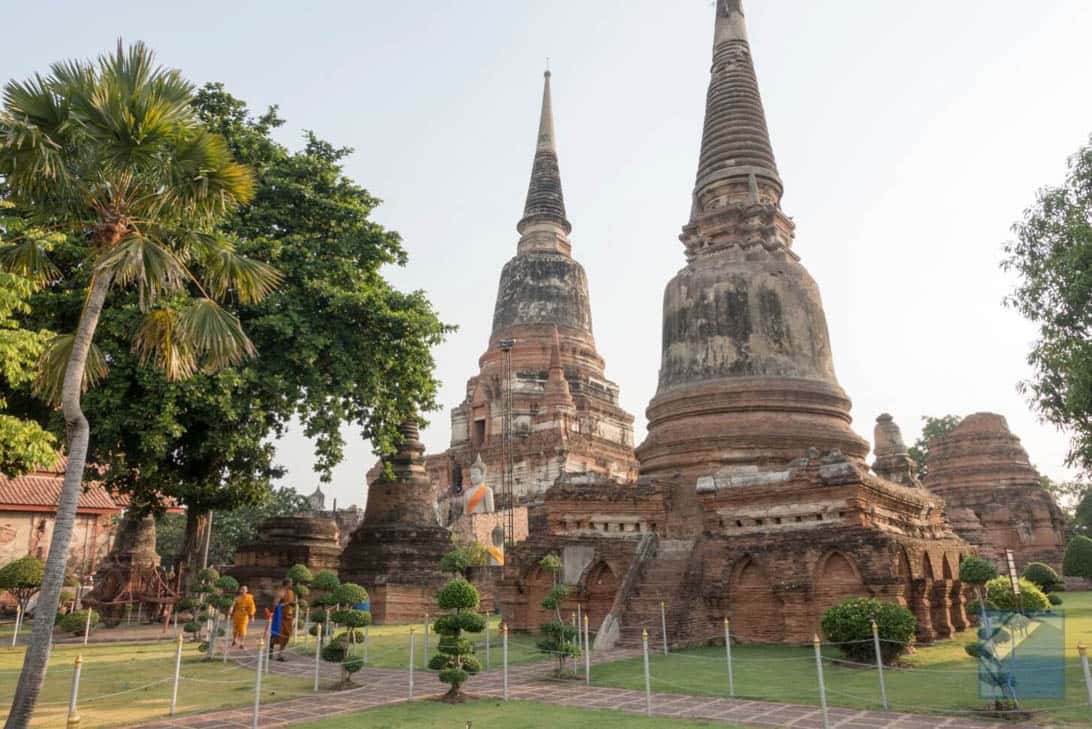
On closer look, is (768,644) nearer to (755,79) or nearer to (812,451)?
(812,451)

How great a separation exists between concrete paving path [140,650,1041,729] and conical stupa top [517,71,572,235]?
36.3 m

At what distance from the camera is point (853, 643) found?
10.8 metres

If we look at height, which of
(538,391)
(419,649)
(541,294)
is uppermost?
(541,294)

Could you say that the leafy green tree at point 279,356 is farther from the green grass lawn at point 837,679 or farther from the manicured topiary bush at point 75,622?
the green grass lawn at point 837,679

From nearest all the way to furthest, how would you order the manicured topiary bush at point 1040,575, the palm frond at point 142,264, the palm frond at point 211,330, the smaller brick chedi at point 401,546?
the palm frond at point 142,264, the palm frond at point 211,330, the smaller brick chedi at point 401,546, the manicured topiary bush at point 1040,575

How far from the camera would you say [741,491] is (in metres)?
14.8

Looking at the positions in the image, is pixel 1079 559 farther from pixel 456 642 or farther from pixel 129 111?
pixel 129 111

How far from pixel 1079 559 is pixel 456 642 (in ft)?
92.7

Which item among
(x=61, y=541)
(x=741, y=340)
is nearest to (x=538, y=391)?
(x=741, y=340)

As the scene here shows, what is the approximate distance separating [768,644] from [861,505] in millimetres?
2823

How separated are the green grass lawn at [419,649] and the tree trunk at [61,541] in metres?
5.25

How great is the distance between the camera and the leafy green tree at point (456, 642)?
30.5 ft

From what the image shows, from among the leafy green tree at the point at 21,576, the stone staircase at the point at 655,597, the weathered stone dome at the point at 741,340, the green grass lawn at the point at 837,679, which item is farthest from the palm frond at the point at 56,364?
the leafy green tree at the point at 21,576

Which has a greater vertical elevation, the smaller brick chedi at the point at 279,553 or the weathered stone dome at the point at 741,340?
the weathered stone dome at the point at 741,340
